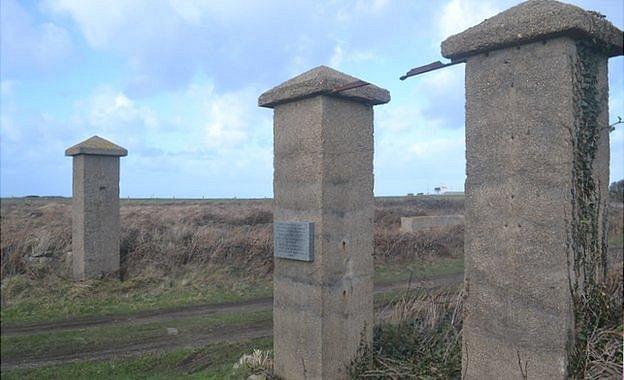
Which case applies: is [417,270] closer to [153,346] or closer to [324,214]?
[153,346]

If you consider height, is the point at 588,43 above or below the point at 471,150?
above

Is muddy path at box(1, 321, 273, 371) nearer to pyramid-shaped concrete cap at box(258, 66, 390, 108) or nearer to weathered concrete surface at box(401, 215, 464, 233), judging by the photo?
pyramid-shaped concrete cap at box(258, 66, 390, 108)

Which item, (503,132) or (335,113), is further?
(335,113)

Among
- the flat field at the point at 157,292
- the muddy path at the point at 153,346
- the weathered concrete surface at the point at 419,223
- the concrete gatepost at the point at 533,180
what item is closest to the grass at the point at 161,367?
the flat field at the point at 157,292

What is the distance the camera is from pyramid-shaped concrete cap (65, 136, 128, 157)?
12.3 meters

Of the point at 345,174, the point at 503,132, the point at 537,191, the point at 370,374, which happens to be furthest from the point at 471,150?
the point at 370,374

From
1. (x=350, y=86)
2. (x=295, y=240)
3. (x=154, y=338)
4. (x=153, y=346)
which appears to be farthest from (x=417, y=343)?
(x=154, y=338)

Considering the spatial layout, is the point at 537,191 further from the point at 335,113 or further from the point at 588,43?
the point at 335,113

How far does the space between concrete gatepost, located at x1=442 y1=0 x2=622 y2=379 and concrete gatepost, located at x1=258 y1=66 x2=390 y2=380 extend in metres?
1.38

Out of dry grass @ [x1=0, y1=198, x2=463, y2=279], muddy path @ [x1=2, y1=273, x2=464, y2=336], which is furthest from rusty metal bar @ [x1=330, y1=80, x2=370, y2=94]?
dry grass @ [x1=0, y1=198, x2=463, y2=279]

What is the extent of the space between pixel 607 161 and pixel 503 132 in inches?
38.7

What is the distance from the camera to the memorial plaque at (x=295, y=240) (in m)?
5.14

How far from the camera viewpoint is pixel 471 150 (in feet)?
13.9

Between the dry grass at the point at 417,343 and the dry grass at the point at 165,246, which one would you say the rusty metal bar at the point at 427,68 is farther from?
the dry grass at the point at 165,246
